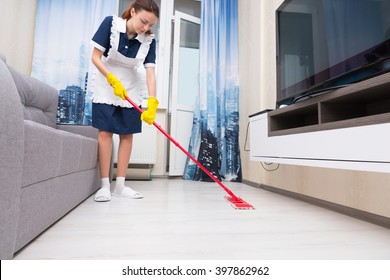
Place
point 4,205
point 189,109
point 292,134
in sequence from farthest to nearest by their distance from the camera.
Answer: point 189,109, point 292,134, point 4,205

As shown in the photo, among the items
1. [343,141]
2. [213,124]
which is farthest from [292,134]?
[213,124]

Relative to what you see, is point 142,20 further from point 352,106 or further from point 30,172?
point 352,106

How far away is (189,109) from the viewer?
3.02 meters

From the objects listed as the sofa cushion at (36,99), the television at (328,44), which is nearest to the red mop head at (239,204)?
the television at (328,44)

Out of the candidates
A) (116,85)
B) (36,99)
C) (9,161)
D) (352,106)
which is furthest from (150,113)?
(352,106)

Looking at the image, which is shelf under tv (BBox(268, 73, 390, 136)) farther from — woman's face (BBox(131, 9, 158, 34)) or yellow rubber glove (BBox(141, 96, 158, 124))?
woman's face (BBox(131, 9, 158, 34))

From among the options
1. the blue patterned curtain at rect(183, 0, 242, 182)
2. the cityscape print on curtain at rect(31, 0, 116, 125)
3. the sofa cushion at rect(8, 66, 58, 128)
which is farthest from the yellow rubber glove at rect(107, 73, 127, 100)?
the blue patterned curtain at rect(183, 0, 242, 182)

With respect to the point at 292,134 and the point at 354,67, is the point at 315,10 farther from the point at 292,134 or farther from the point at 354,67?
the point at 292,134

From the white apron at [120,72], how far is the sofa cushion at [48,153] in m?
0.38

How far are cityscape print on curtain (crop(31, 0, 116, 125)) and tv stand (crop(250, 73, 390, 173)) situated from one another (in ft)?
6.60

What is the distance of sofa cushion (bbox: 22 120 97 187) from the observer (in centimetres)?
70

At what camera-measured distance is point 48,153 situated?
2.76 ft
